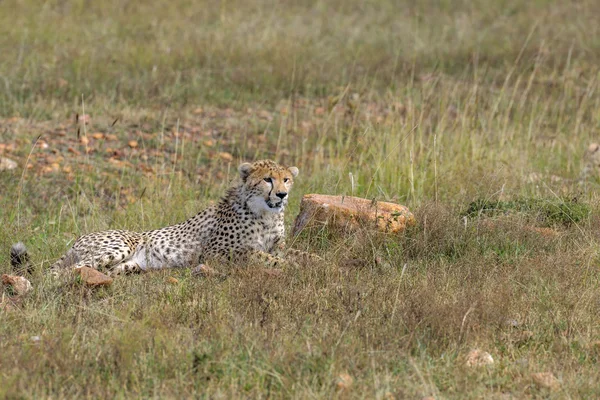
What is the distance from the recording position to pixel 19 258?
563 centimetres

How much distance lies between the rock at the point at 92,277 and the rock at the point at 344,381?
65.5 inches

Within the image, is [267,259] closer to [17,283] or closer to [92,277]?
[92,277]

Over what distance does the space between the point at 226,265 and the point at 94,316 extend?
120 centimetres

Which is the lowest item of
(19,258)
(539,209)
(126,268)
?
(126,268)

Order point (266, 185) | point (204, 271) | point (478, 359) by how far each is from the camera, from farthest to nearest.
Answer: point (266, 185) → point (204, 271) → point (478, 359)

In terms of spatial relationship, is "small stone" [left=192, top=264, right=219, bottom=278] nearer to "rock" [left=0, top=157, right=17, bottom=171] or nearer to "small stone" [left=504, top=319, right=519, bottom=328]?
"small stone" [left=504, top=319, right=519, bottom=328]

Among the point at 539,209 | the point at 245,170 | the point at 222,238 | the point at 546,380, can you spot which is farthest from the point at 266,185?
the point at 546,380

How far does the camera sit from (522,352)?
443 centimetres

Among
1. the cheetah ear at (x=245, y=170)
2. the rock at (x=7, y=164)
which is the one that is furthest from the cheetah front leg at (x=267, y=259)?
the rock at (x=7, y=164)

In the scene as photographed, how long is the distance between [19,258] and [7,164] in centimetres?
238

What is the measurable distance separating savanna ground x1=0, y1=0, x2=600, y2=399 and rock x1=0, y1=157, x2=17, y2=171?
102mm

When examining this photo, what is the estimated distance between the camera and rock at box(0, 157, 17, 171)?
25.5 ft

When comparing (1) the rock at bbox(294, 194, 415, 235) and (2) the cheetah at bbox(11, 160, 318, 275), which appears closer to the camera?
(2) the cheetah at bbox(11, 160, 318, 275)

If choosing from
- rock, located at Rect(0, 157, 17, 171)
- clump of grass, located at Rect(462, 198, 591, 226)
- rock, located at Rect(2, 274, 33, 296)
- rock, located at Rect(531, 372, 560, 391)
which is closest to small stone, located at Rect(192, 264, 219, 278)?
rock, located at Rect(2, 274, 33, 296)
